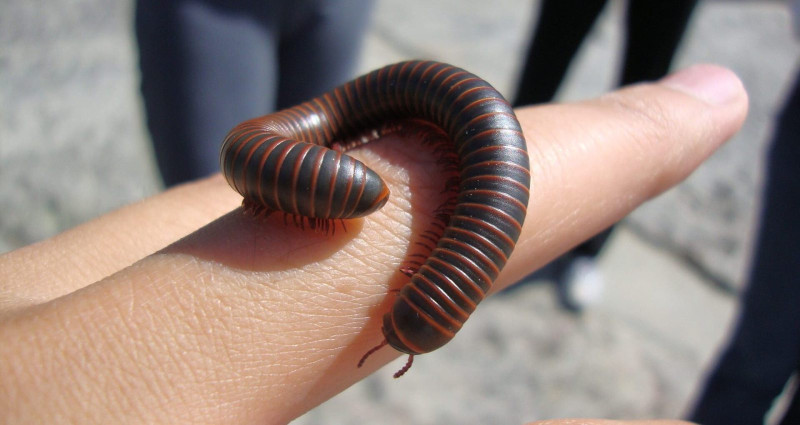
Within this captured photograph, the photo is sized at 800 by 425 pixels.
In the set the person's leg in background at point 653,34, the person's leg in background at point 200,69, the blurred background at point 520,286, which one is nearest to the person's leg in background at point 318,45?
the person's leg in background at point 200,69

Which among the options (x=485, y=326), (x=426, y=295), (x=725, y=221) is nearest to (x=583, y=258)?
(x=485, y=326)

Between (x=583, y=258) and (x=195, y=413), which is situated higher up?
(x=195, y=413)

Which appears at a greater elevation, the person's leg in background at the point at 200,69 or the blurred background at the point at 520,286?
the person's leg in background at the point at 200,69

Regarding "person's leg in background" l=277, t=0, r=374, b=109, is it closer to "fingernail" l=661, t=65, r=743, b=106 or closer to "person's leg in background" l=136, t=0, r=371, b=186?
"person's leg in background" l=136, t=0, r=371, b=186

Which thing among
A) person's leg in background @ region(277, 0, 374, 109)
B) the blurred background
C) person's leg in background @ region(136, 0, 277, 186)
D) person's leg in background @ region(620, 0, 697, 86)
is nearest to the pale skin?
→ person's leg in background @ region(136, 0, 277, 186)

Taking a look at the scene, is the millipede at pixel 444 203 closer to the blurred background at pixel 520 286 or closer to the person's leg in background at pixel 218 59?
the person's leg in background at pixel 218 59

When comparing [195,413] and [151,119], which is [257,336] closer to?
[195,413]
